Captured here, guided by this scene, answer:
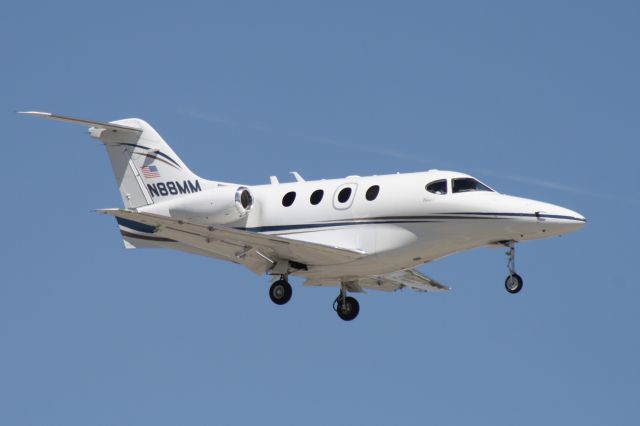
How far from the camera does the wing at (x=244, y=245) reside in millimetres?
27734

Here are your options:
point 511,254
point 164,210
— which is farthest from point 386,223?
point 164,210

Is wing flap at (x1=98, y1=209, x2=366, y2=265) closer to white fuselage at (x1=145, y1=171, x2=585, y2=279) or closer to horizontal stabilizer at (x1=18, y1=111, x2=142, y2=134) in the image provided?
white fuselage at (x1=145, y1=171, x2=585, y2=279)

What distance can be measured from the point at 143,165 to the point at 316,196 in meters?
5.01

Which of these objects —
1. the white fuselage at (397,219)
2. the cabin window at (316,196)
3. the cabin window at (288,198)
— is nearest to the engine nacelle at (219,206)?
the white fuselage at (397,219)

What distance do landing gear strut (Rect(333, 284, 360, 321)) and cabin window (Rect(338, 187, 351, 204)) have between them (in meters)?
2.56

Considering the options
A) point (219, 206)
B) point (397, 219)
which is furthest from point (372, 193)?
point (219, 206)

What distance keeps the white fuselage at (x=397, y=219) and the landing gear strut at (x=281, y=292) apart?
1.92ft

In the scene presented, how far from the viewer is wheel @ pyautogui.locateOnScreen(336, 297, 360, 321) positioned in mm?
29953

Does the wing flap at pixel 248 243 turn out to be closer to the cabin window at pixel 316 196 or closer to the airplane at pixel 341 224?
the airplane at pixel 341 224

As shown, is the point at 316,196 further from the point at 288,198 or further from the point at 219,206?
the point at 219,206

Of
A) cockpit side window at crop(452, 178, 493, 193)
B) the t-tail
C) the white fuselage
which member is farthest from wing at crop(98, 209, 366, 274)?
cockpit side window at crop(452, 178, 493, 193)

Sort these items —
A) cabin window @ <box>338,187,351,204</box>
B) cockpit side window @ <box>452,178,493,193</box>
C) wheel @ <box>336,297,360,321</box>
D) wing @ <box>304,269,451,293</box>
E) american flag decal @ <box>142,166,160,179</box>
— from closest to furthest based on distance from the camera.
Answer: cockpit side window @ <box>452,178,493,193</box>, cabin window @ <box>338,187,351,204</box>, wheel @ <box>336,297,360,321</box>, wing @ <box>304,269,451,293</box>, american flag decal @ <box>142,166,160,179</box>

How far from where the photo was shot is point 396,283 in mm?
31000

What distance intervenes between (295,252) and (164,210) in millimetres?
3587
